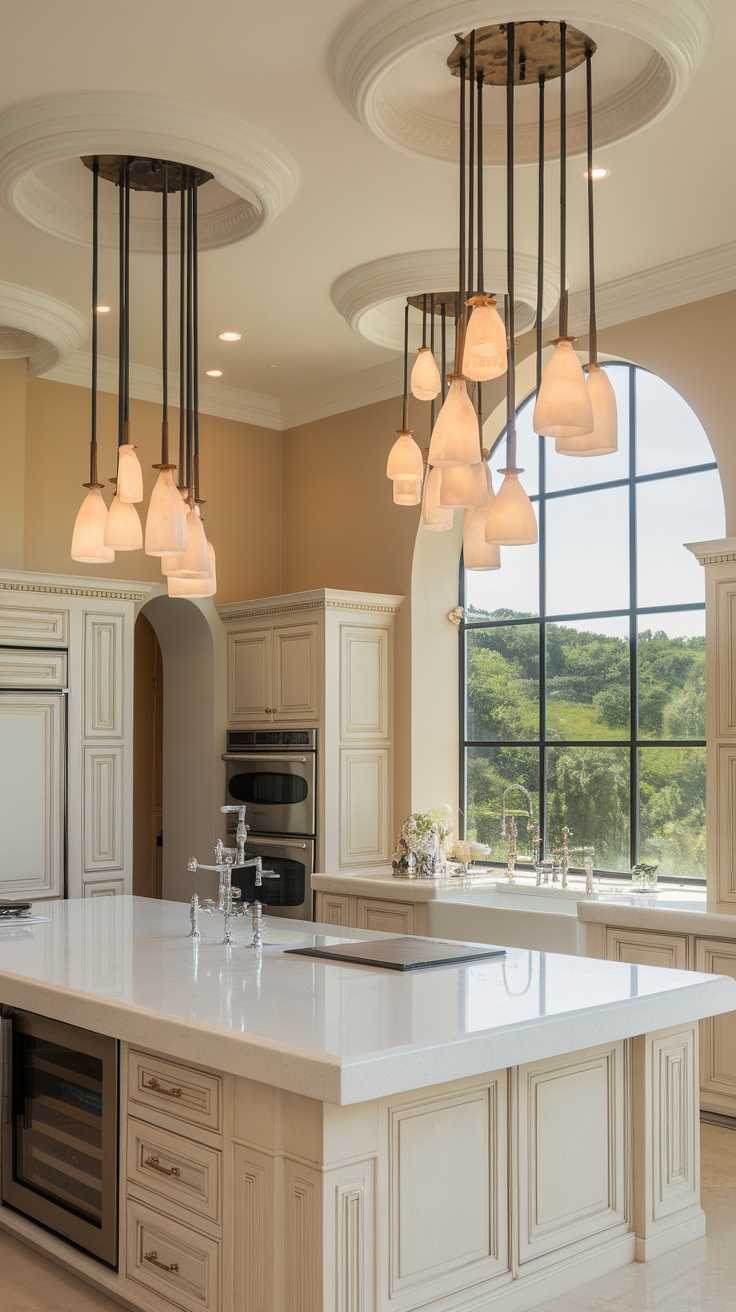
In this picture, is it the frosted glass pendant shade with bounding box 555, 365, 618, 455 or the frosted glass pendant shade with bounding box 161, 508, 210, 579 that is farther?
the frosted glass pendant shade with bounding box 161, 508, 210, 579

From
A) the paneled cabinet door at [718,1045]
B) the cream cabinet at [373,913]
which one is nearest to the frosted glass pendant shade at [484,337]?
the paneled cabinet door at [718,1045]

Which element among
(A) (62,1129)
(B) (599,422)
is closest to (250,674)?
(A) (62,1129)

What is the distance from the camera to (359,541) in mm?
7555

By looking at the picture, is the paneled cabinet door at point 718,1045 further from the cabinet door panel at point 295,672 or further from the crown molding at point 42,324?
the crown molding at point 42,324

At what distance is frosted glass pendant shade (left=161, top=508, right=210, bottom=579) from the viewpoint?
13.4ft

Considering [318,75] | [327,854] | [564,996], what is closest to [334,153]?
[318,75]

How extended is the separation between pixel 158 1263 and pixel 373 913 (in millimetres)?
3260

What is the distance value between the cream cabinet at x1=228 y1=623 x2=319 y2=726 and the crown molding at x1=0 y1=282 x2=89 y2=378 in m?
1.99

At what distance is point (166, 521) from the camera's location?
3.81 m

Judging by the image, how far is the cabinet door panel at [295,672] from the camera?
6.82 metres

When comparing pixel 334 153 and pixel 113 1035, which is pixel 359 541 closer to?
pixel 334 153

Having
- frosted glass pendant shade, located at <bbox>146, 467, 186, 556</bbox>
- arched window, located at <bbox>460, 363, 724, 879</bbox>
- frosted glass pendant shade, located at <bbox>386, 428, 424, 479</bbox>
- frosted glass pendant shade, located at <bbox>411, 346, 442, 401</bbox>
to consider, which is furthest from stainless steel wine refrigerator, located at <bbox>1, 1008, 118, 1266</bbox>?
arched window, located at <bbox>460, 363, 724, 879</bbox>

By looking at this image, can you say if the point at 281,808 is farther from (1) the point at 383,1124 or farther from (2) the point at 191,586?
(1) the point at 383,1124

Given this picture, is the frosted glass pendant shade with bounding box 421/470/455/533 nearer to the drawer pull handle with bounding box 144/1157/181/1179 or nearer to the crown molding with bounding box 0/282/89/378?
the drawer pull handle with bounding box 144/1157/181/1179
